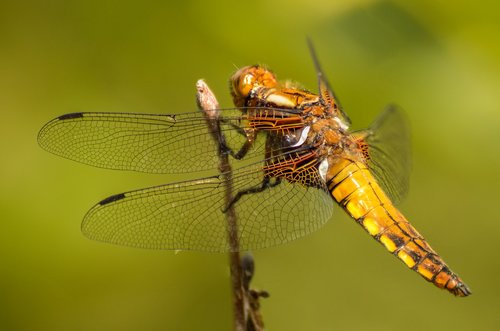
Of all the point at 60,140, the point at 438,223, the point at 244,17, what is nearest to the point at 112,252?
the point at 60,140

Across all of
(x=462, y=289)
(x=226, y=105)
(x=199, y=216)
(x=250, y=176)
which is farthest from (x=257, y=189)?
(x=226, y=105)

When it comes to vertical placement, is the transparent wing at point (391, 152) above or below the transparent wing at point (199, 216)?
above

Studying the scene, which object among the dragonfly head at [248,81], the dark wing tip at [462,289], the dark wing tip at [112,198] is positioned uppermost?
the dragonfly head at [248,81]

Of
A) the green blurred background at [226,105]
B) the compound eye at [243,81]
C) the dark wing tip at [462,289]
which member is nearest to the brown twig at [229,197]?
the compound eye at [243,81]

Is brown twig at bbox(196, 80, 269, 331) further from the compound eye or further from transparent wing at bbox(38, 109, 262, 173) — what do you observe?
the compound eye

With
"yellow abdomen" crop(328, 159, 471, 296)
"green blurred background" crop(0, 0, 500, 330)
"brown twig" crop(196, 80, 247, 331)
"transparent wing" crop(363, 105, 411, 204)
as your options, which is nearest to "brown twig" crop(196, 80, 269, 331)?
"brown twig" crop(196, 80, 247, 331)

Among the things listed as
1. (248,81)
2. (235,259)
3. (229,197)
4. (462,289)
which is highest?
(248,81)

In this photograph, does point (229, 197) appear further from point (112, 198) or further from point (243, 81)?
point (243, 81)

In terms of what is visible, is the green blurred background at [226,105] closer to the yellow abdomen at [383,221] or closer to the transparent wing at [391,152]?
the transparent wing at [391,152]
